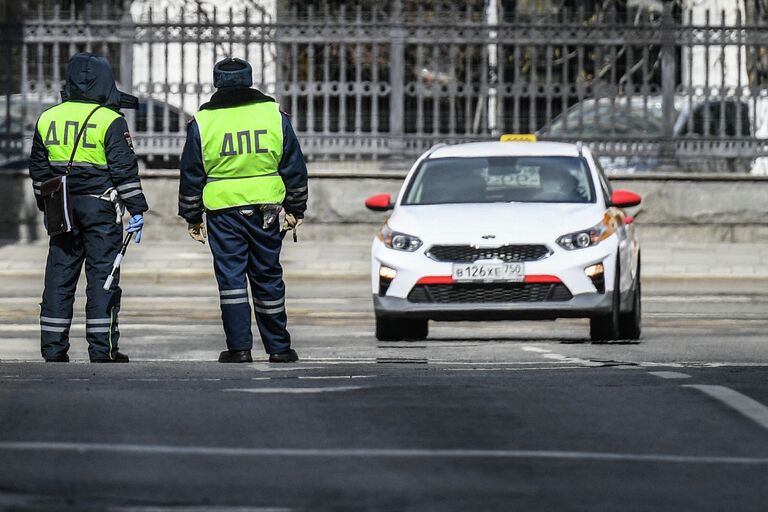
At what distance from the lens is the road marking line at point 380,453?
21.4ft

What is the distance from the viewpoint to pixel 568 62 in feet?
75.4

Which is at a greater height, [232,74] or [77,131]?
[232,74]

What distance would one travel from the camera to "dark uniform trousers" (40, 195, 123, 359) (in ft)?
36.8

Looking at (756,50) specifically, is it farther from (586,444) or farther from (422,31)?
(586,444)

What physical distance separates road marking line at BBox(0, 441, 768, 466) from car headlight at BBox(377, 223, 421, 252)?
638cm

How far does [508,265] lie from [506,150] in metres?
1.97

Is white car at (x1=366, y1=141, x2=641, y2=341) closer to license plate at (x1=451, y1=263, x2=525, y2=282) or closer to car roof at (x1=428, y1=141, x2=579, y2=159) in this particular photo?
license plate at (x1=451, y1=263, x2=525, y2=282)

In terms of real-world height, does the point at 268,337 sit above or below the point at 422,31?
below

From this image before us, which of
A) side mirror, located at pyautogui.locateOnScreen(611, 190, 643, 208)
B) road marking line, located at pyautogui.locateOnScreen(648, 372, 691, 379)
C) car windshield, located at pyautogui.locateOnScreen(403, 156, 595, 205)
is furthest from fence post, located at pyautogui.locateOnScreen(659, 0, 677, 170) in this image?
road marking line, located at pyautogui.locateOnScreen(648, 372, 691, 379)

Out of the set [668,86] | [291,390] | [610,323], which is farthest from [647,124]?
[291,390]

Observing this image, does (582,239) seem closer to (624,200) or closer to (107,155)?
(624,200)

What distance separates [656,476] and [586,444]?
0.66 m

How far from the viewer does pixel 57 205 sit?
11094mm

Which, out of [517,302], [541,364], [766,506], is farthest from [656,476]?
[517,302]
